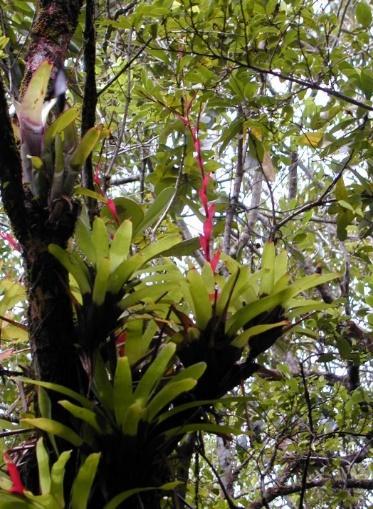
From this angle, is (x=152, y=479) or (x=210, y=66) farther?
(x=210, y=66)

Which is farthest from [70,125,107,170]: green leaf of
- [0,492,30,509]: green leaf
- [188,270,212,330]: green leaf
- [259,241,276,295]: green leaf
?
[0,492,30,509]: green leaf

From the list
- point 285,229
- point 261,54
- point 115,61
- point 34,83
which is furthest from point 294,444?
point 115,61

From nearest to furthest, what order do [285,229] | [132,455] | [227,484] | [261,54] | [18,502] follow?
[18,502], [132,455], [261,54], [227,484], [285,229]

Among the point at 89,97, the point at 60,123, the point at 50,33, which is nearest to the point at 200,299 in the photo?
the point at 60,123

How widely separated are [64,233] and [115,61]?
142 centimetres

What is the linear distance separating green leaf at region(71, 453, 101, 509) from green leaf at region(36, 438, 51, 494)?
1.5 inches

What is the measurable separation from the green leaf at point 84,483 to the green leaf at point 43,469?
0.12ft

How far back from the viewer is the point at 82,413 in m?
0.76

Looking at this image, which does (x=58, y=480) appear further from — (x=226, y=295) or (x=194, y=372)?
(x=226, y=295)

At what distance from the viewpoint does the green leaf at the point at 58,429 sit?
2.48ft

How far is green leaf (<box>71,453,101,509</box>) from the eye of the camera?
→ 708mm

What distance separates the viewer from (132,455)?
2.62 feet

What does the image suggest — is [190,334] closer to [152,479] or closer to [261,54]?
[152,479]

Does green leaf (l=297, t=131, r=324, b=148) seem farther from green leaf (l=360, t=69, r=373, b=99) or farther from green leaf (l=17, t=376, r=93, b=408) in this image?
green leaf (l=17, t=376, r=93, b=408)
